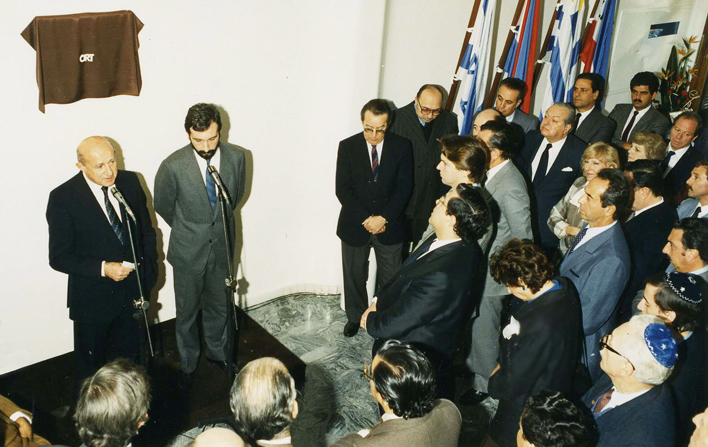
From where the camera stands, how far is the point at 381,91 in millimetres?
4527

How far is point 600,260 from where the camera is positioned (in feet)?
9.17

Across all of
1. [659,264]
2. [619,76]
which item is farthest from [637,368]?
[619,76]

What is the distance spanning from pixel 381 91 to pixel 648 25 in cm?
494

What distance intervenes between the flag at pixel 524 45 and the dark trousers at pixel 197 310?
12.8 ft

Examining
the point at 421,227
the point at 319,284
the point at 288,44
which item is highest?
the point at 288,44

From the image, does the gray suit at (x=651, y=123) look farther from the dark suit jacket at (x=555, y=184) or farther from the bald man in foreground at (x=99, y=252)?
the bald man in foreground at (x=99, y=252)

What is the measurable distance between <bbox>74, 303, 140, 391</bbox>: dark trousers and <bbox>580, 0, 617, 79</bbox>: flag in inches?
231

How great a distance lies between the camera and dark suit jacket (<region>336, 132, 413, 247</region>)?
4.04m

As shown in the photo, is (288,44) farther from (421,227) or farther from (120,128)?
(421,227)

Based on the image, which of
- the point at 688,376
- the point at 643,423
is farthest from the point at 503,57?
the point at 643,423

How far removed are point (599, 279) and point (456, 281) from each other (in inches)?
34.2

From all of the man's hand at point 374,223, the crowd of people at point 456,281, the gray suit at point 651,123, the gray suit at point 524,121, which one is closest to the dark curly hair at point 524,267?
the crowd of people at point 456,281

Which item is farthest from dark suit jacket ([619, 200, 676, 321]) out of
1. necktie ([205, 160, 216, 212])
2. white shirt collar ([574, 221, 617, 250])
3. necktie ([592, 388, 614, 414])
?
necktie ([205, 160, 216, 212])

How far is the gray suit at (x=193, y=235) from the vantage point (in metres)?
3.26
